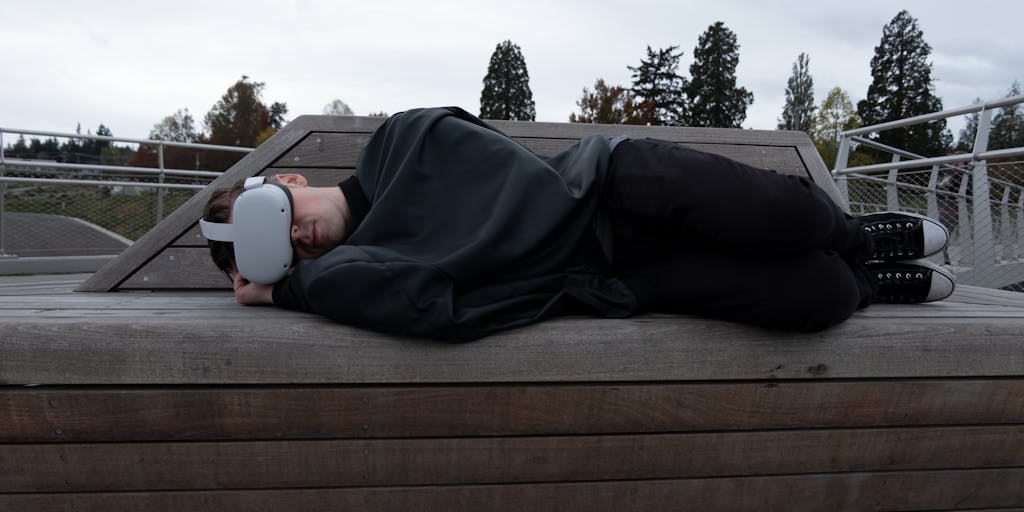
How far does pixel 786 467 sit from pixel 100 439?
5.13 feet

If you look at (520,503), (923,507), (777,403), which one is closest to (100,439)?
(520,503)

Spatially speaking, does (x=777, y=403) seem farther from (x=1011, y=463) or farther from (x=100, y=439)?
(x=100, y=439)

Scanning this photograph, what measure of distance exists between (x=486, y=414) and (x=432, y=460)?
158 mm

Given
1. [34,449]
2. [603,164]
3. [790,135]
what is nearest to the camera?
[34,449]

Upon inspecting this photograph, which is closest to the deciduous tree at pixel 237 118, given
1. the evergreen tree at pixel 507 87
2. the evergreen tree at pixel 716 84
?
the evergreen tree at pixel 507 87

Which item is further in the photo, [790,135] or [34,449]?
[790,135]

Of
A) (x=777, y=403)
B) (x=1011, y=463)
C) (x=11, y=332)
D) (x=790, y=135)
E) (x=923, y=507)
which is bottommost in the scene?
(x=923, y=507)

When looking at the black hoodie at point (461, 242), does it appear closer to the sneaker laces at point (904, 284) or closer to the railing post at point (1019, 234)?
the sneaker laces at point (904, 284)

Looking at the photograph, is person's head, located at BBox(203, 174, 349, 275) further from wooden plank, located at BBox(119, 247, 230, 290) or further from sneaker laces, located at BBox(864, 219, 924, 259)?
sneaker laces, located at BBox(864, 219, 924, 259)

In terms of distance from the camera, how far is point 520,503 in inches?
60.9

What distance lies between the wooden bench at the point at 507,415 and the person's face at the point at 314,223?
22 centimetres

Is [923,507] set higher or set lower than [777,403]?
lower

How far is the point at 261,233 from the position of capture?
1761 mm

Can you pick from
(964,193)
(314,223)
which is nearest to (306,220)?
(314,223)
